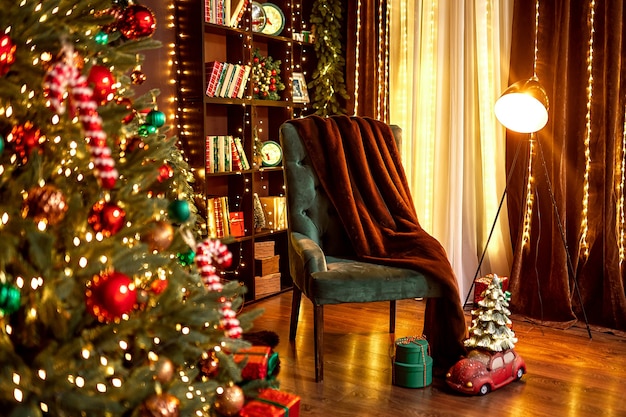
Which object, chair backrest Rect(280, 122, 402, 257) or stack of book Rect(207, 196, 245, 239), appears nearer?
chair backrest Rect(280, 122, 402, 257)

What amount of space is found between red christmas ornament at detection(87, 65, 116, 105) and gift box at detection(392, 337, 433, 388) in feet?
5.41

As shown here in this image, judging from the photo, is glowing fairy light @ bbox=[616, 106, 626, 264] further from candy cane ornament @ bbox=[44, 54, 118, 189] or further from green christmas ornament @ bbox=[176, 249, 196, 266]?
candy cane ornament @ bbox=[44, 54, 118, 189]

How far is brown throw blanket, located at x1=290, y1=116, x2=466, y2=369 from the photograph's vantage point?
2.79 meters

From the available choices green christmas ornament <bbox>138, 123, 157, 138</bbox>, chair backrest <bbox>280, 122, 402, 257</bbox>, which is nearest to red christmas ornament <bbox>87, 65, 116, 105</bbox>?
green christmas ornament <bbox>138, 123, 157, 138</bbox>

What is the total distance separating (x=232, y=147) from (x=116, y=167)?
2.37m

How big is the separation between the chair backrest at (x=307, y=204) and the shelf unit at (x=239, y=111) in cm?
76

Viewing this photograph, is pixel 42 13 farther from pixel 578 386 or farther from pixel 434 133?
pixel 434 133

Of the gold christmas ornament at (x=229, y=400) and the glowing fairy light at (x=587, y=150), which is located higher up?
the glowing fairy light at (x=587, y=150)

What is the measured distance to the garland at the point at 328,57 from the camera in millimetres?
4383

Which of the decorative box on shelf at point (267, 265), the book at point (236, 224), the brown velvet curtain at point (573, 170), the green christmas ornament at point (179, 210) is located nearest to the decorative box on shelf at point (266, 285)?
the decorative box on shelf at point (267, 265)

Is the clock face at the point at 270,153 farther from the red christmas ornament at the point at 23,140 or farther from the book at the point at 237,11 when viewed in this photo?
the red christmas ornament at the point at 23,140

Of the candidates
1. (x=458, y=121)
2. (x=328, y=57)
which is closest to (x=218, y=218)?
(x=328, y=57)

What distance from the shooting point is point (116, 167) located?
145 cm

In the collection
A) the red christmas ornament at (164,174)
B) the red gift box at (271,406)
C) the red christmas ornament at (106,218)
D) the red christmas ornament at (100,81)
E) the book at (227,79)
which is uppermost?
the book at (227,79)
